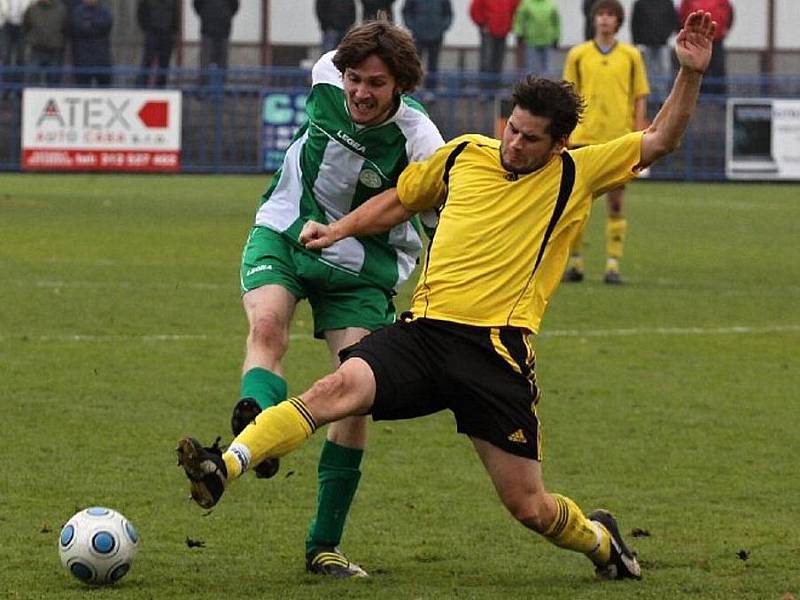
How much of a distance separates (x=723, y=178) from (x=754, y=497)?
73.3 feet

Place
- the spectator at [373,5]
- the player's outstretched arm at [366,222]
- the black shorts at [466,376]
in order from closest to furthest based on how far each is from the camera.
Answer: the black shorts at [466,376] < the player's outstretched arm at [366,222] < the spectator at [373,5]

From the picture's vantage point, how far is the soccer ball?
607cm

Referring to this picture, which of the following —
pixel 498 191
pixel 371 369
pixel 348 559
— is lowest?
pixel 348 559

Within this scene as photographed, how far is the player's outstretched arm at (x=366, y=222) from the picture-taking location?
6.34 m

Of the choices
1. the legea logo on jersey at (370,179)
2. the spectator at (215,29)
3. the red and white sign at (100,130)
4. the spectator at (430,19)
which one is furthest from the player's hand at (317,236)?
the spectator at (215,29)

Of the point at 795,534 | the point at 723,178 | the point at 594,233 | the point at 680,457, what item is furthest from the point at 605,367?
the point at 723,178

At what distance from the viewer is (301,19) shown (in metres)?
33.0

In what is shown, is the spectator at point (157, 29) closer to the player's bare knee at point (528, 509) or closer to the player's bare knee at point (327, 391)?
the player's bare knee at point (528, 509)

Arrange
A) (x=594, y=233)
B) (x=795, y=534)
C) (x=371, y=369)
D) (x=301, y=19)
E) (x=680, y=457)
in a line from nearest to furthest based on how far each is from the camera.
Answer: (x=371, y=369) < (x=795, y=534) < (x=680, y=457) < (x=594, y=233) < (x=301, y=19)

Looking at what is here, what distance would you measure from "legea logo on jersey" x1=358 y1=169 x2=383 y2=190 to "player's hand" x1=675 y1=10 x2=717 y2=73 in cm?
117

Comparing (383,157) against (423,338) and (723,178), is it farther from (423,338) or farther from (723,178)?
(723,178)

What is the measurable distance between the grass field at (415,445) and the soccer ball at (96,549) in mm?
79

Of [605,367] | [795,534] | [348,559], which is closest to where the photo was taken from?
[348,559]

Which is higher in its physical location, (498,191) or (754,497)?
(498,191)
